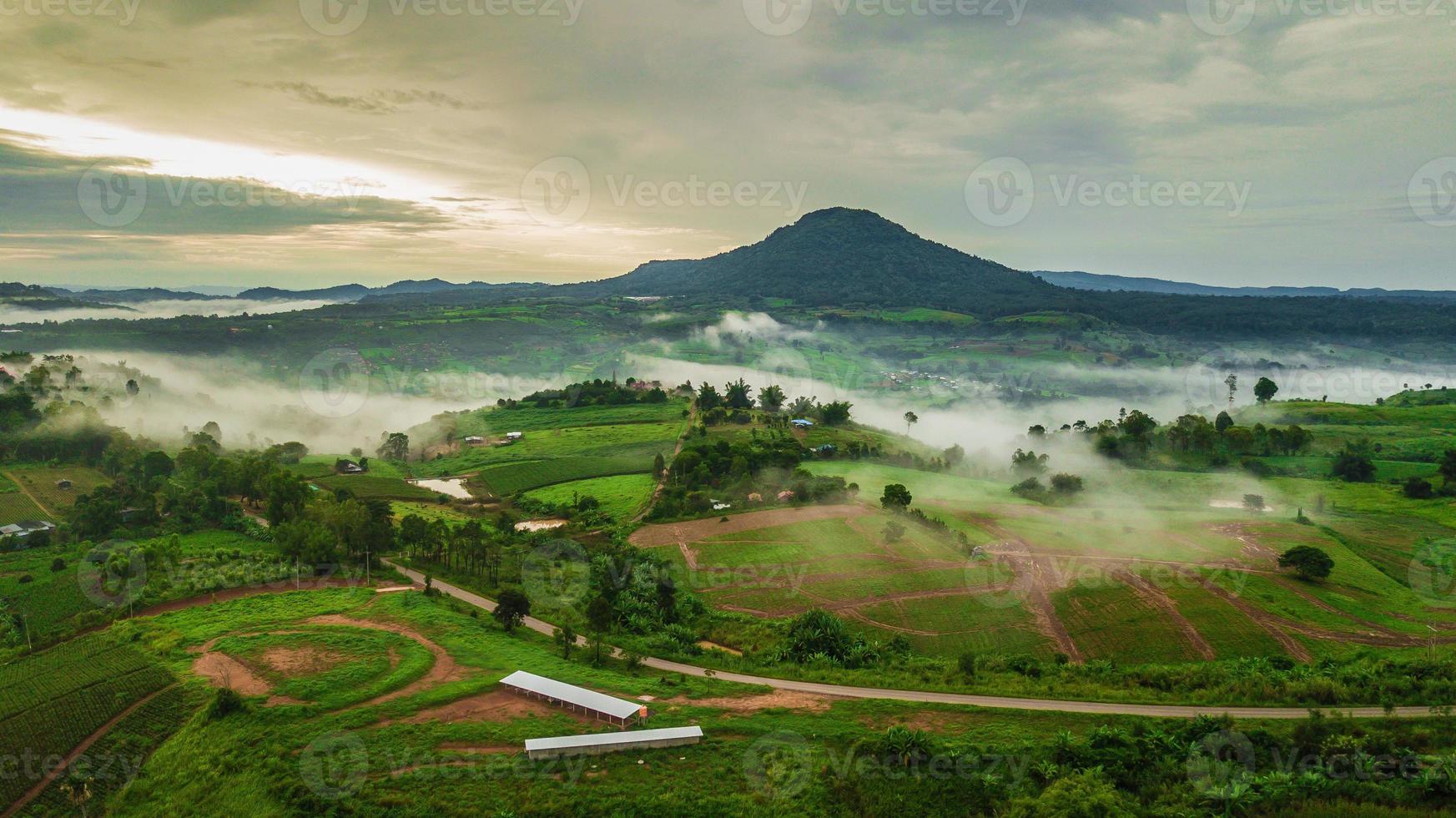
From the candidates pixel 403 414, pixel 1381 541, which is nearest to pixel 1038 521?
pixel 1381 541

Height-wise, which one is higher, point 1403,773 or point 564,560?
point 1403,773

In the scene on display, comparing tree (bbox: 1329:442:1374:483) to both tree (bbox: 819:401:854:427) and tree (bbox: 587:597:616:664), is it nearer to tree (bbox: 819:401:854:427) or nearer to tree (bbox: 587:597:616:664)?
tree (bbox: 819:401:854:427)

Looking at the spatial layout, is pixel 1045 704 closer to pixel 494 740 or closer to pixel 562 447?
pixel 494 740

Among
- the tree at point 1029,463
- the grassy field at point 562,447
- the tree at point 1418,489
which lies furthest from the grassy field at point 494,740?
the tree at point 1029,463

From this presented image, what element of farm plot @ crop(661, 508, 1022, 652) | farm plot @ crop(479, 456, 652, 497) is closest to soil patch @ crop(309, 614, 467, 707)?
farm plot @ crop(661, 508, 1022, 652)

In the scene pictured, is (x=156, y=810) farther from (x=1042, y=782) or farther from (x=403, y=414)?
(x=403, y=414)

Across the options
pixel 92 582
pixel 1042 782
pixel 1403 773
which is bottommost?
pixel 92 582
